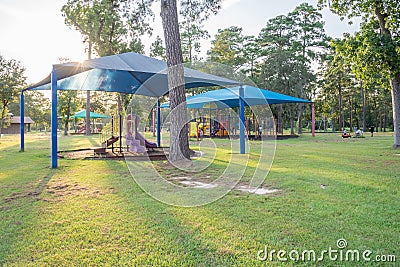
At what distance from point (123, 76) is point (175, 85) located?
4528mm

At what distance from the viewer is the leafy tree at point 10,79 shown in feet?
69.1

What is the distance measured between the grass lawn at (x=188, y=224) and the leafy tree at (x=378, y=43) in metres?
6.12

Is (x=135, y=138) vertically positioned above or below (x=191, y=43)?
below

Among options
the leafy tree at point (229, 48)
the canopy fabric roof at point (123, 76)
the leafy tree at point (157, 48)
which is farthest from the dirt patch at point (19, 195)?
the leafy tree at point (229, 48)

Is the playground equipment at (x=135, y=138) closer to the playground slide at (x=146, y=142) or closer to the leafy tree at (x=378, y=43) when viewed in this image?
the playground slide at (x=146, y=142)

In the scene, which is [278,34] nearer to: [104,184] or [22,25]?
[22,25]

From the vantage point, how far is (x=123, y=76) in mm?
11344

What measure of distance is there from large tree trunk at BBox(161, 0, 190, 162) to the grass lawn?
2679 mm

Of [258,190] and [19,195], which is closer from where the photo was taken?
[19,195]

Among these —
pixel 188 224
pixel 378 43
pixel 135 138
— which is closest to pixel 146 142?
pixel 135 138

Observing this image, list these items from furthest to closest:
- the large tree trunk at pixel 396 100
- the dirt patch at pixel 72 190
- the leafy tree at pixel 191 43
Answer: the leafy tree at pixel 191 43, the large tree trunk at pixel 396 100, the dirt patch at pixel 72 190

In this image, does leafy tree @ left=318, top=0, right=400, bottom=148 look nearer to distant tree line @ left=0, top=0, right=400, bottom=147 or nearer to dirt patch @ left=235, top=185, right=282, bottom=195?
distant tree line @ left=0, top=0, right=400, bottom=147

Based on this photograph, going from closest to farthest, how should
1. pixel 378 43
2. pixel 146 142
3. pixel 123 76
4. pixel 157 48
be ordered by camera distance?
pixel 378 43 < pixel 146 142 < pixel 123 76 < pixel 157 48

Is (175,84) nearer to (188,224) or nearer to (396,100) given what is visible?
(188,224)
